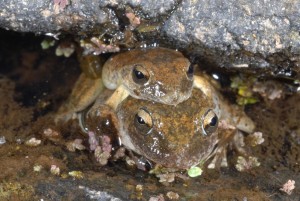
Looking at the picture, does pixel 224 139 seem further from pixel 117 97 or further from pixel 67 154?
pixel 67 154

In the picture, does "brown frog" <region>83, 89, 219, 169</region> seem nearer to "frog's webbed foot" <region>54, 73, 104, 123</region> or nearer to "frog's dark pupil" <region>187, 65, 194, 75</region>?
"frog's dark pupil" <region>187, 65, 194, 75</region>

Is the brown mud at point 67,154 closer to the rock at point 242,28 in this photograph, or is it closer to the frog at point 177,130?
the frog at point 177,130

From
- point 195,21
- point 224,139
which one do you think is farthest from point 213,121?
point 195,21

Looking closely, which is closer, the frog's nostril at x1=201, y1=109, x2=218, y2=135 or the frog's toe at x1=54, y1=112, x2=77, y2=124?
the frog's nostril at x1=201, y1=109, x2=218, y2=135

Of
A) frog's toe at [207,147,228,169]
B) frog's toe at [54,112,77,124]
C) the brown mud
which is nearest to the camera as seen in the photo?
the brown mud

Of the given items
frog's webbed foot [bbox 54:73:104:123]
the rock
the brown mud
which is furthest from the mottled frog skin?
the rock

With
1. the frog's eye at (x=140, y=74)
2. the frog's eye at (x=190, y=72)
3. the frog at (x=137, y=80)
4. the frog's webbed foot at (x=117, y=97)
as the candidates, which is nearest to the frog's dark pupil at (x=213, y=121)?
the frog at (x=137, y=80)
